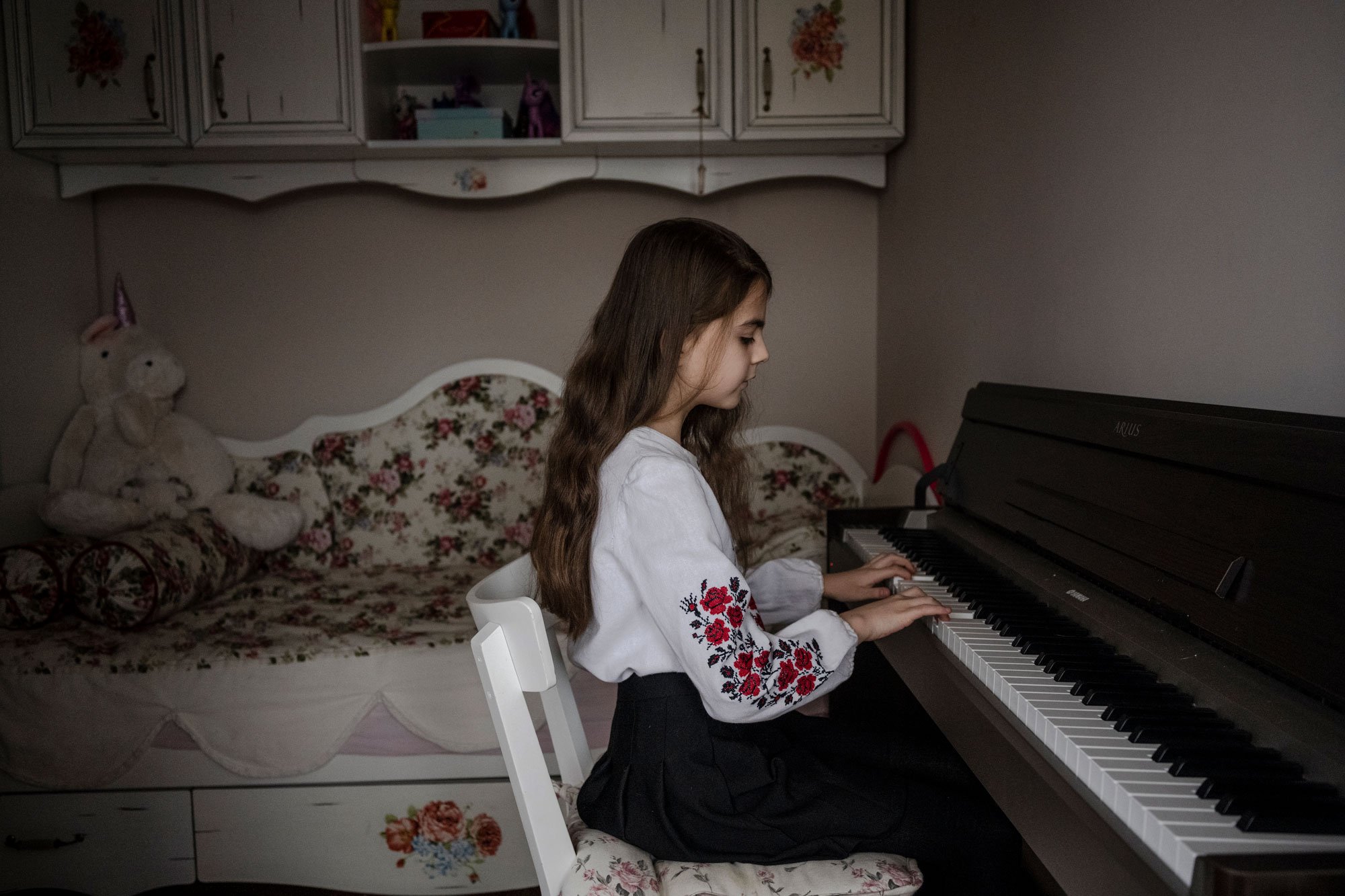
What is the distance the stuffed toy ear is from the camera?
281 centimetres

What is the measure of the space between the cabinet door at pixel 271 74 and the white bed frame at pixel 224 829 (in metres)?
1.52

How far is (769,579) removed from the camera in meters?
1.49

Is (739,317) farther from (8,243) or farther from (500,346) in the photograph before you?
(8,243)

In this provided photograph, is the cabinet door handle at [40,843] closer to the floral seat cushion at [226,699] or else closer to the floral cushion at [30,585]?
the floral seat cushion at [226,699]

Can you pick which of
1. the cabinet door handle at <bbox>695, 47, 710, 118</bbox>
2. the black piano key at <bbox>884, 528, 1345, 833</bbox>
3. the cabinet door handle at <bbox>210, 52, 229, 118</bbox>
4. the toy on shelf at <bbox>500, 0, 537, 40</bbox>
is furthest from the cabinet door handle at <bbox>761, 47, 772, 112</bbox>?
the black piano key at <bbox>884, 528, 1345, 833</bbox>

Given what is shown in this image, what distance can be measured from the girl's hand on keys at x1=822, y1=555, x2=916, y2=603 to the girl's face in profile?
1.02 ft

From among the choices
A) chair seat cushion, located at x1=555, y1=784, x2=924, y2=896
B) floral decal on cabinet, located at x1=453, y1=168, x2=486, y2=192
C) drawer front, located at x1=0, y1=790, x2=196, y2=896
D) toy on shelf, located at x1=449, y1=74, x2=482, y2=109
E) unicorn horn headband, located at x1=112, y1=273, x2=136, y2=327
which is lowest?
drawer front, located at x1=0, y1=790, x2=196, y2=896

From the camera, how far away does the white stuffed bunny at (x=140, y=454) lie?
2680mm

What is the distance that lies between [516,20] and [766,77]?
69 cm

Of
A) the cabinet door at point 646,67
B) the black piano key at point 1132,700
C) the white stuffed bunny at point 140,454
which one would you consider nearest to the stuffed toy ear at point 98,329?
the white stuffed bunny at point 140,454

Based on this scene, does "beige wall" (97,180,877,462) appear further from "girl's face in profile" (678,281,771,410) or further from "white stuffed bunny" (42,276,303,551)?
"girl's face in profile" (678,281,771,410)

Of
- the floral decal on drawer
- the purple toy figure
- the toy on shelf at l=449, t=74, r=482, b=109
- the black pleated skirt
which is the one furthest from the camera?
the toy on shelf at l=449, t=74, r=482, b=109

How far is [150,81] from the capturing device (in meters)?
2.58

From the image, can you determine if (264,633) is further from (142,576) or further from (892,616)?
(892,616)
